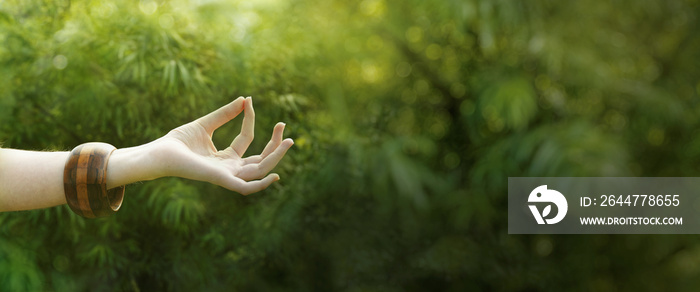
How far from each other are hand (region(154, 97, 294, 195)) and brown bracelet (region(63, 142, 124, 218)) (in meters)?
0.09

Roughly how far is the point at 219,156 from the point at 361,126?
1.44m

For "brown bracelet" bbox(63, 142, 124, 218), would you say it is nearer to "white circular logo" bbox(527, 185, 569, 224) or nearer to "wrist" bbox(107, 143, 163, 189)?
"wrist" bbox(107, 143, 163, 189)

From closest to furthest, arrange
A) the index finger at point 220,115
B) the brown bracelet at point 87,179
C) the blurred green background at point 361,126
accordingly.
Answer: the brown bracelet at point 87,179
the index finger at point 220,115
the blurred green background at point 361,126

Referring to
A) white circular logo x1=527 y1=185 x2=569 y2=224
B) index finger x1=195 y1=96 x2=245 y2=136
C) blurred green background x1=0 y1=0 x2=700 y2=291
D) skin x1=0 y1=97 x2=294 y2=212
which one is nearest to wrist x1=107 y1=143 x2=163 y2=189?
skin x1=0 y1=97 x2=294 y2=212

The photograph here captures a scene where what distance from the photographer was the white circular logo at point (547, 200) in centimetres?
242

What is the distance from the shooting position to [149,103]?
6.61 feet

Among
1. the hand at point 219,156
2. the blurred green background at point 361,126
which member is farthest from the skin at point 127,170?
the blurred green background at point 361,126

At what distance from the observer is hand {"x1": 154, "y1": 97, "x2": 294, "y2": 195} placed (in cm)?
95

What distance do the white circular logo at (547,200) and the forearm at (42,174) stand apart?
1864 millimetres

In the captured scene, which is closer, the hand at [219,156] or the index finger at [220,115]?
the hand at [219,156]

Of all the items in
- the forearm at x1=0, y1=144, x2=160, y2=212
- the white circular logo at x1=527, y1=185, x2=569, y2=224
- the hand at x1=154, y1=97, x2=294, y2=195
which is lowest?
the forearm at x1=0, y1=144, x2=160, y2=212

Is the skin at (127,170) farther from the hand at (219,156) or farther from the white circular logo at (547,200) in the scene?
the white circular logo at (547,200)

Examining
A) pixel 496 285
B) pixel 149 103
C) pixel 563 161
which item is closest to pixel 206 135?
pixel 149 103

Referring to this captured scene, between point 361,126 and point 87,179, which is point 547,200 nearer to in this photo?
point 361,126
